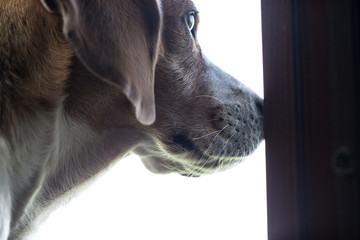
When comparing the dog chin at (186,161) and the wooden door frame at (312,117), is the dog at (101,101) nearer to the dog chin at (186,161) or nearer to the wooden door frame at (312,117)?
the dog chin at (186,161)

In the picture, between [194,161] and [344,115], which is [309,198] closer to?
[344,115]

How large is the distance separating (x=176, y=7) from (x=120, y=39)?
1.17 feet

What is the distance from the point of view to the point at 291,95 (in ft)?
2.16

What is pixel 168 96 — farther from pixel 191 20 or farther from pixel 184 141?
pixel 191 20

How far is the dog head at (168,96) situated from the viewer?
2.48 feet

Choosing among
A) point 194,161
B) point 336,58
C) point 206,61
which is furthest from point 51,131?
point 336,58

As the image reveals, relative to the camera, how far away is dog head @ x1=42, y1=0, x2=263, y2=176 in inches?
29.8

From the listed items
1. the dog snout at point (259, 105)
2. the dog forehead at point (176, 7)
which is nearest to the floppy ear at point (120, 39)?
the dog forehead at point (176, 7)

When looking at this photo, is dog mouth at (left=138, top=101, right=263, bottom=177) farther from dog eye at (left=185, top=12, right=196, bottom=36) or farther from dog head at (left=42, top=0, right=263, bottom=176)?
dog eye at (left=185, top=12, right=196, bottom=36)

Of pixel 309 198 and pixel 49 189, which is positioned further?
pixel 49 189

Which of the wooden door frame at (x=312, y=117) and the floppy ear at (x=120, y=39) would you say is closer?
the wooden door frame at (x=312, y=117)

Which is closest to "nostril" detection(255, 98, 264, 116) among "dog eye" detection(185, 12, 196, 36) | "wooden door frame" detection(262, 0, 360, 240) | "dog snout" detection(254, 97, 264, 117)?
"dog snout" detection(254, 97, 264, 117)

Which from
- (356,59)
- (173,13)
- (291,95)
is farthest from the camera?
(173,13)

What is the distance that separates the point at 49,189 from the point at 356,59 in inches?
27.4
